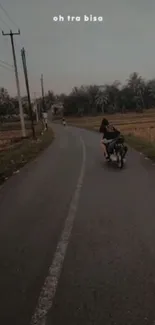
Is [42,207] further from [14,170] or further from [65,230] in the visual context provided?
[14,170]

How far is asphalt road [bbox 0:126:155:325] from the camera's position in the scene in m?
3.70

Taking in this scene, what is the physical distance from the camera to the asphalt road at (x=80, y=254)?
12.1 feet

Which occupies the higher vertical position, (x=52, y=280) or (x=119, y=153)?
(x=52, y=280)

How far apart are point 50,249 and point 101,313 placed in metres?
2.11

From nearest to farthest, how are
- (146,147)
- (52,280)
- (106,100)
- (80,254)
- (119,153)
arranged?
(52,280) → (80,254) → (119,153) → (146,147) → (106,100)

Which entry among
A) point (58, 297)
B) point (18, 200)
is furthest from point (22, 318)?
point (18, 200)

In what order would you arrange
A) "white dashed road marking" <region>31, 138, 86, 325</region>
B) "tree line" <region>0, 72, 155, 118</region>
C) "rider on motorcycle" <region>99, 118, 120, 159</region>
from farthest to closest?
"tree line" <region>0, 72, 155, 118</region>
"rider on motorcycle" <region>99, 118, 120, 159</region>
"white dashed road marking" <region>31, 138, 86, 325</region>

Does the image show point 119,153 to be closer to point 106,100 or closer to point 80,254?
point 80,254

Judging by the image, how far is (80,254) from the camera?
531cm

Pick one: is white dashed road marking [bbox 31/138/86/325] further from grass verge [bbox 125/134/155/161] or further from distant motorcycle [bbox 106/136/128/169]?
grass verge [bbox 125/134/155/161]

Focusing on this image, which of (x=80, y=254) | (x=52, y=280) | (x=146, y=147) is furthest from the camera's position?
(x=146, y=147)

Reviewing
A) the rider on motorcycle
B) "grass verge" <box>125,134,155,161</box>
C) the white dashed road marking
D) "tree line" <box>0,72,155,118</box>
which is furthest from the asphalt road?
"tree line" <box>0,72,155,118</box>

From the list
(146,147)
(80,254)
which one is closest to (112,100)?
(146,147)

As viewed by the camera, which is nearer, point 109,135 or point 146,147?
point 109,135
